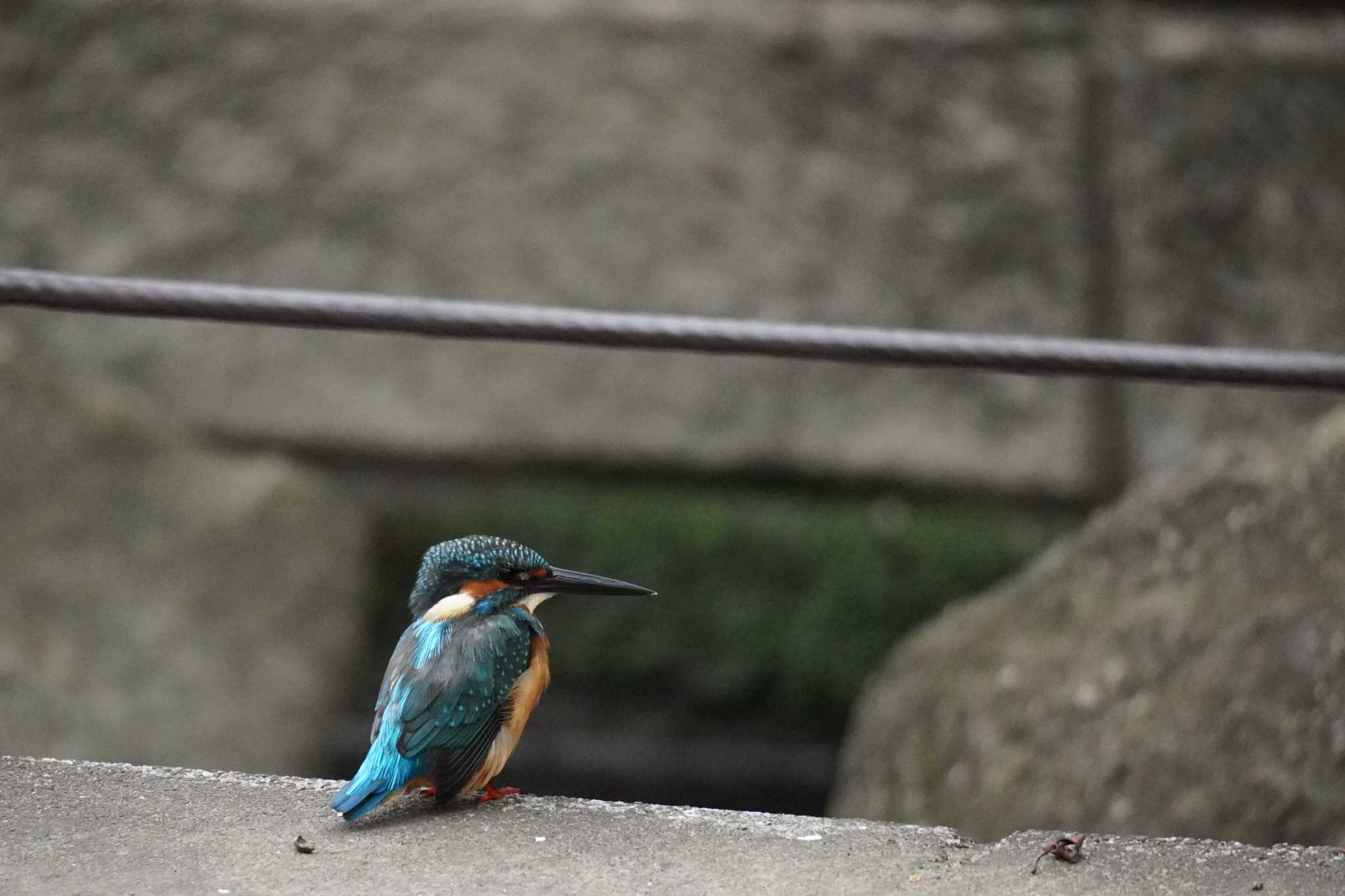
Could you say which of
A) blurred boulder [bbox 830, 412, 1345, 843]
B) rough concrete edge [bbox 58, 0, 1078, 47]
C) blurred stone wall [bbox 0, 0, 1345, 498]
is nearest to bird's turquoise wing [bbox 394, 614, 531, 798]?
blurred boulder [bbox 830, 412, 1345, 843]

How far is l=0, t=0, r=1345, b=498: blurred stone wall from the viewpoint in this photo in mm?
3564

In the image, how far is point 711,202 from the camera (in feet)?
11.8

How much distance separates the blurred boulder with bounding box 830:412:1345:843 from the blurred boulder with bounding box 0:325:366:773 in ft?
4.70

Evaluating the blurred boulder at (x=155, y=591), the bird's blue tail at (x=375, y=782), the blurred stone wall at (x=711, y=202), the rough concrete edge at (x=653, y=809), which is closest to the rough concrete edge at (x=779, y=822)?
the rough concrete edge at (x=653, y=809)

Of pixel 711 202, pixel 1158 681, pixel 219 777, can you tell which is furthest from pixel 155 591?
pixel 1158 681

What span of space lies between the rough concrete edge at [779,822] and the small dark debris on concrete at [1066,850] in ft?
0.06

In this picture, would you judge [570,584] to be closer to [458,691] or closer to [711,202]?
[458,691]

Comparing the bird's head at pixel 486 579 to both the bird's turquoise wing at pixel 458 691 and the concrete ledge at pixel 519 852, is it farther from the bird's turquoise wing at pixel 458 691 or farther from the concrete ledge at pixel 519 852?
the concrete ledge at pixel 519 852

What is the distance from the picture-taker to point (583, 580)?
1.53 meters

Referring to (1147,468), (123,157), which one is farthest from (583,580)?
(123,157)

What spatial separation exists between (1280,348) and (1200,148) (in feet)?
1.77

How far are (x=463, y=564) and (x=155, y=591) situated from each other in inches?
81.2

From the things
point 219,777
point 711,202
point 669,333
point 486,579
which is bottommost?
point 219,777

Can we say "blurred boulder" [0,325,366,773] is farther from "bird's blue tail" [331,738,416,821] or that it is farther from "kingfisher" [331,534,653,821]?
"bird's blue tail" [331,738,416,821]
